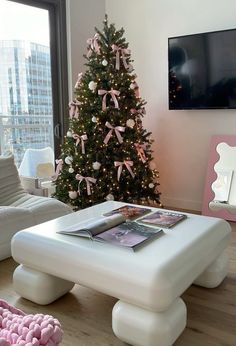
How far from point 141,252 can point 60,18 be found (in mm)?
3384

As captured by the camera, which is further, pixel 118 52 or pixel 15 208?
pixel 118 52

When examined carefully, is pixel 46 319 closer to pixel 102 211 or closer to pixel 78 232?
pixel 78 232

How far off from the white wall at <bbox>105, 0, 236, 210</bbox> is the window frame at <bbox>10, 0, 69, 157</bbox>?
0.72 metres

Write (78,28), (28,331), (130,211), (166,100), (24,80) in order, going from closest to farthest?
(28,331)
(130,211)
(24,80)
(166,100)
(78,28)

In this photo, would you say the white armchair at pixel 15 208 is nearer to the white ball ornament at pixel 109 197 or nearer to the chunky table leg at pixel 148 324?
the white ball ornament at pixel 109 197

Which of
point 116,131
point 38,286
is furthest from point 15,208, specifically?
point 116,131

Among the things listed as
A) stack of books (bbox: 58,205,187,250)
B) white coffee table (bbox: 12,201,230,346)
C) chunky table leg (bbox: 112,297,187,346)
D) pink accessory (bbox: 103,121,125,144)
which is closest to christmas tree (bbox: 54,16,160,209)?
pink accessory (bbox: 103,121,125,144)

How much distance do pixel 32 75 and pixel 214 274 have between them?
310cm

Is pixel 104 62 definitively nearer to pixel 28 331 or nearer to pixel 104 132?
pixel 104 132

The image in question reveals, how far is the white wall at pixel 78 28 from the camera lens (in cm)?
423

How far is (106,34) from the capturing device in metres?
3.61

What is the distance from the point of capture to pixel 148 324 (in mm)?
1569

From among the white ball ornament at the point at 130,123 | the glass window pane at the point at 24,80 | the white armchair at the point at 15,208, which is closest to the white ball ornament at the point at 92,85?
the white ball ornament at the point at 130,123

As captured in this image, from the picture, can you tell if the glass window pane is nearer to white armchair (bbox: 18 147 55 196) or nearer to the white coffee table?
white armchair (bbox: 18 147 55 196)
